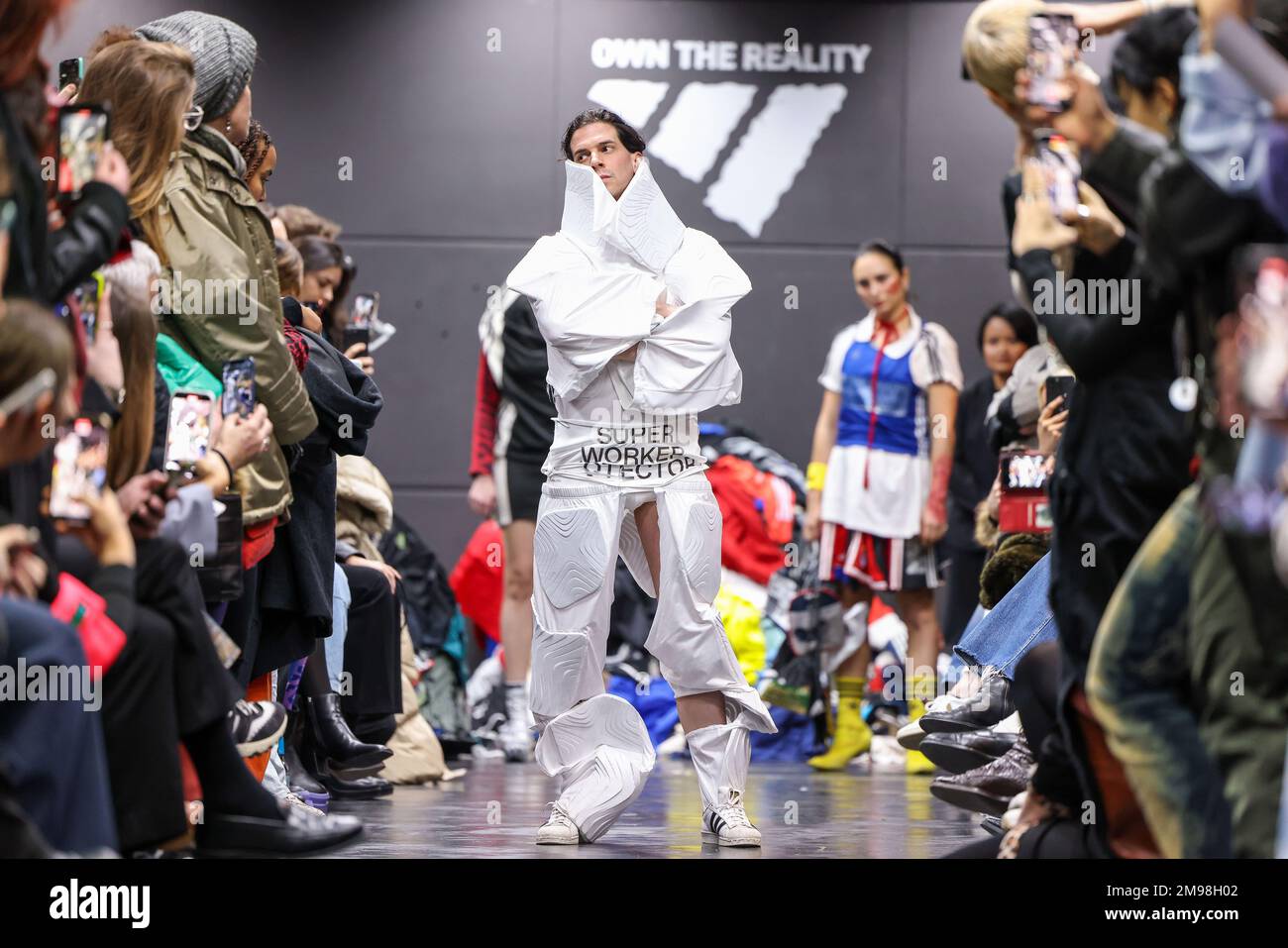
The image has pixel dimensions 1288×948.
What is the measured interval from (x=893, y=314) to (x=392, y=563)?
218 cm

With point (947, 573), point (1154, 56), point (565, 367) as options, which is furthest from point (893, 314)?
point (1154, 56)

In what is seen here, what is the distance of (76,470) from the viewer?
2.64m

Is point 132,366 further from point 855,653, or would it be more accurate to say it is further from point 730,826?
point 855,653

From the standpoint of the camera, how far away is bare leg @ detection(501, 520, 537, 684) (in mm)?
6688

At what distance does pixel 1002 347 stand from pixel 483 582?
231cm

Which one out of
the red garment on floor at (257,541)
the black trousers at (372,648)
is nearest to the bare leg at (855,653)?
the black trousers at (372,648)

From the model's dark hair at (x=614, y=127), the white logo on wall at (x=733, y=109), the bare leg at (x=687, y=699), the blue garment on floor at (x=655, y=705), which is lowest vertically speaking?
the blue garment on floor at (x=655, y=705)

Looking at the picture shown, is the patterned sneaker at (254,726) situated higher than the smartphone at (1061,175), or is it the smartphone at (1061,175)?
the smartphone at (1061,175)

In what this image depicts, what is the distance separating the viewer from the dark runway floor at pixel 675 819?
3.99 meters

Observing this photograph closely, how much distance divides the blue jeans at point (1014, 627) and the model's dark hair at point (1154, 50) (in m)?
1.68

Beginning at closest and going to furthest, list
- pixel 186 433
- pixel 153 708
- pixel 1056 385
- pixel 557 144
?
pixel 153 708
pixel 186 433
pixel 1056 385
pixel 557 144

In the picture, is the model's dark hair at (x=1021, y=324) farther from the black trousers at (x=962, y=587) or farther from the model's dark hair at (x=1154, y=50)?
the model's dark hair at (x=1154, y=50)

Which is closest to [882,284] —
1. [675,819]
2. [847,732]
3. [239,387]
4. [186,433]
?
[847,732]
